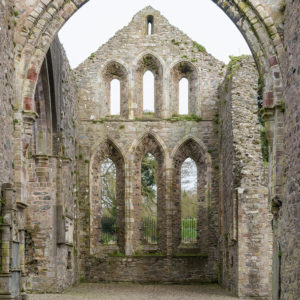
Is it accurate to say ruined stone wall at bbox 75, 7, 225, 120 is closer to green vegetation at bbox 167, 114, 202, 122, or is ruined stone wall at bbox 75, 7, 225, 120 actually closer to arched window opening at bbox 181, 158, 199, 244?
green vegetation at bbox 167, 114, 202, 122

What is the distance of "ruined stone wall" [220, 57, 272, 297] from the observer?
1415cm

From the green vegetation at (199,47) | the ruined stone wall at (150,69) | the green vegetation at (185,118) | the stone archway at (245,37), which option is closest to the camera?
the stone archway at (245,37)

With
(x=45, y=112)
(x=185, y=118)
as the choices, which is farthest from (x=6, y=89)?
(x=185, y=118)

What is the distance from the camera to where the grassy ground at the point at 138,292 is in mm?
13656

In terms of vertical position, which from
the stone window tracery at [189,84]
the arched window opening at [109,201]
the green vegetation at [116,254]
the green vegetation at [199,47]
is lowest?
the green vegetation at [116,254]

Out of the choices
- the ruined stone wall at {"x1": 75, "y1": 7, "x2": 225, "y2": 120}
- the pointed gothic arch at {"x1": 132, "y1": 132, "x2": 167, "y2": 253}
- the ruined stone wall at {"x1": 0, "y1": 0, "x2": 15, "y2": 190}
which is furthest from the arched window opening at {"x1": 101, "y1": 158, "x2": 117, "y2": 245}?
the ruined stone wall at {"x1": 0, "y1": 0, "x2": 15, "y2": 190}

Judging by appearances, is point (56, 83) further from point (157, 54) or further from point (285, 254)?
point (285, 254)

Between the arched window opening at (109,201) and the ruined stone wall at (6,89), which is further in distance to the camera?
the arched window opening at (109,201)

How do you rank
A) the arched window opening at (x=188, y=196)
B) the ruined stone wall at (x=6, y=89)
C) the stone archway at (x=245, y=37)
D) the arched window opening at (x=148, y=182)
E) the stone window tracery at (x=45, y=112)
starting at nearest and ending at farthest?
1. the ruined stone wall at (x=6, y=89)
2. the stone archway at (x=245, y=37)
3. the stone window tracery at (x=45, y=112)
4. the arched window opening at (x=148, y=182)
5. the arched window opening at (x=188, y=196)

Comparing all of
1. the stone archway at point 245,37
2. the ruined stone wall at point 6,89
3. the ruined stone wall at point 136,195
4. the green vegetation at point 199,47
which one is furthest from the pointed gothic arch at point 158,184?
the ruined stone wall at point 6,89

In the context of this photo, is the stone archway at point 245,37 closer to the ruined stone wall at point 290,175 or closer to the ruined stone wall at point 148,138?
the ruined stone wall at point 290,175

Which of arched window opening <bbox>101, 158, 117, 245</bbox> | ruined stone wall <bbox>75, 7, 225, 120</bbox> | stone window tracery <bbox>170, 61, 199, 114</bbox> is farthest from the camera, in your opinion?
arched window opening <bbox>101, 158, 117, 245</bbox>

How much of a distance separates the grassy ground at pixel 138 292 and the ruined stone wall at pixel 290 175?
540cm

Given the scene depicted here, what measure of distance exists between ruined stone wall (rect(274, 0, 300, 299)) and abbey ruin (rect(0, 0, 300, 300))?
0.09ft
